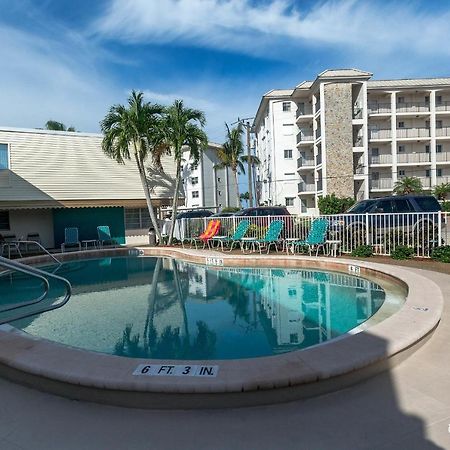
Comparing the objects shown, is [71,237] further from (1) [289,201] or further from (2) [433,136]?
(2) [433,136]

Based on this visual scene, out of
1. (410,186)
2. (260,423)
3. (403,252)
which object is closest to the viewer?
(260,423)

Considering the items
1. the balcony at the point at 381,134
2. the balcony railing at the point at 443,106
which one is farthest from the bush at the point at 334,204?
the balcony railing at the point at 443,106

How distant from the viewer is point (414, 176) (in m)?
38.9

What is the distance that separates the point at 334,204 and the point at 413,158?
1298cm

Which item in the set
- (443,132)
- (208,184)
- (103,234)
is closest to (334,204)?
(443,132)

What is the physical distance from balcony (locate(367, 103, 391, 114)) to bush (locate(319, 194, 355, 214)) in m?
12.2

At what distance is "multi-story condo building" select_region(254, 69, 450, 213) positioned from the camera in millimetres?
35906

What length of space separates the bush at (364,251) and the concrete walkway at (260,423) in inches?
321

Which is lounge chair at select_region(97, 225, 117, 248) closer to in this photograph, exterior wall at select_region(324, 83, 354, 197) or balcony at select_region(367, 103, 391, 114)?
exterior wall at select_region(324, 83, 354, 197)

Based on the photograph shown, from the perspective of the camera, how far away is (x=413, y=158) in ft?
126

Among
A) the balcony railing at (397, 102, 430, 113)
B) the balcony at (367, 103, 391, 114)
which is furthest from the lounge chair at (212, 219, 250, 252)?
the balcony railing at (397, 102, 430, 113)

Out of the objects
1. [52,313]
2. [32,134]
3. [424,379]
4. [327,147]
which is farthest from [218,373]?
[327,147]

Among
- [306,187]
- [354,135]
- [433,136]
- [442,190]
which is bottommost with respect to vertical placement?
[442,190]

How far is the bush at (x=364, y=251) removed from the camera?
1124 centimetres
